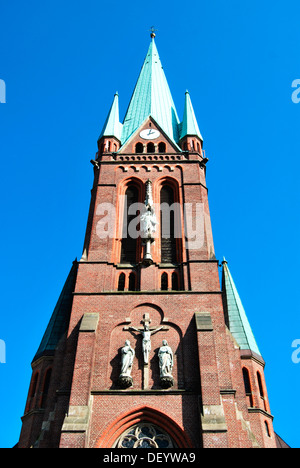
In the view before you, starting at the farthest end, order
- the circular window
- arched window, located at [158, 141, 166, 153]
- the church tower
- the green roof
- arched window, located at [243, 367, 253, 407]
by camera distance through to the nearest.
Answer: the green roof, arched window, located at [158, 141, 166, 153], arched window, located at [243, 367, 253, 407], the church tower, the circular window

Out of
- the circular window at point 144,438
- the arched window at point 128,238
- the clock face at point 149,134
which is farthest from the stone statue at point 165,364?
the clock face at point 149,134

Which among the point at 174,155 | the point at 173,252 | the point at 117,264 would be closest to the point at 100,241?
the point at 117,264

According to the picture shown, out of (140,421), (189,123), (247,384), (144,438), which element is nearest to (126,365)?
(140,421)

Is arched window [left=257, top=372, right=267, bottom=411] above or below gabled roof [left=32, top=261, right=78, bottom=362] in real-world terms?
below

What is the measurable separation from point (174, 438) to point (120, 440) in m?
1.92

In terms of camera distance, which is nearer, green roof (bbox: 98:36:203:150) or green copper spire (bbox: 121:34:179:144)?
green roof (bbox: 98:36:203:150)

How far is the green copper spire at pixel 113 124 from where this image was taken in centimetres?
3378

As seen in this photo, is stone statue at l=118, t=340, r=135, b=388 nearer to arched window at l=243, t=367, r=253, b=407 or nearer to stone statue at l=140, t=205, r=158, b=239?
stone statue at l=140, t=205, r=158, b=239

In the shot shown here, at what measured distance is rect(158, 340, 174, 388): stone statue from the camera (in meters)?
20.6

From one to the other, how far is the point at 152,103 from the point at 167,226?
43.2 feet

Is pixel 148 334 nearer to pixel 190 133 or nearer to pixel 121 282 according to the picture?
pixel 121 282

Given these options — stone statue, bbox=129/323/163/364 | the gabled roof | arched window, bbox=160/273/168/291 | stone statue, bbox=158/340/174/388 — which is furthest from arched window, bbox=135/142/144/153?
stone statue, bbox=158/340/174/388

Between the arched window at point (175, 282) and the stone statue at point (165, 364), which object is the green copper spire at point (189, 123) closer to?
the arched window at point (175, 282)

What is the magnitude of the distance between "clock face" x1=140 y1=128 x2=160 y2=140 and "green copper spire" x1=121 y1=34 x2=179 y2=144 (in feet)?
2.09
